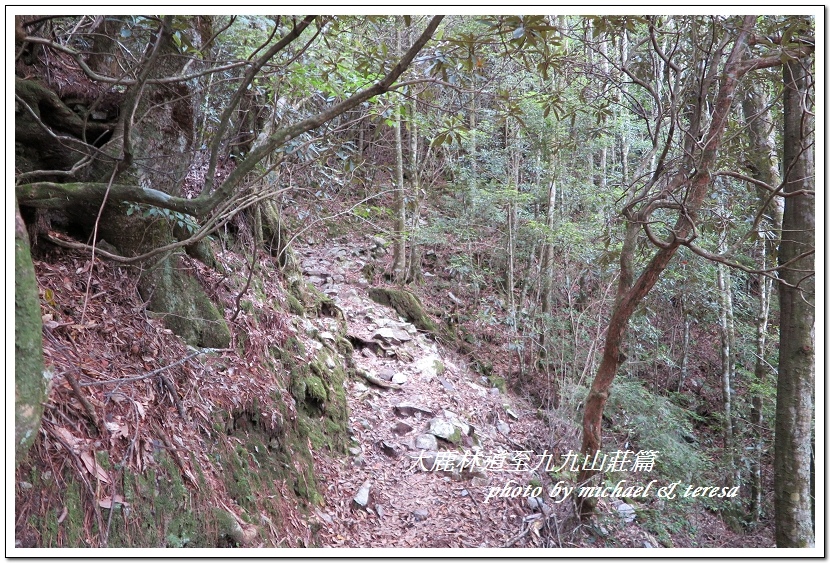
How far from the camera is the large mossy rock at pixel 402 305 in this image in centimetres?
833

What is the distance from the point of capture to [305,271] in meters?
8.28

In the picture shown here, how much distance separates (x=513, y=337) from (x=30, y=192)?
23.4ft

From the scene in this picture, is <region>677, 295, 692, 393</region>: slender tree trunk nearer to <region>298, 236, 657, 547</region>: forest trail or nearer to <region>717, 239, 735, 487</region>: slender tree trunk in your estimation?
<region>717, 239, 735, 487</region>: slender tree trunk

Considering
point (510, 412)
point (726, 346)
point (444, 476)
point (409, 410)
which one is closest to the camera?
point (444, 476)

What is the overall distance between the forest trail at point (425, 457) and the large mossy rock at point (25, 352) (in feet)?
7.88

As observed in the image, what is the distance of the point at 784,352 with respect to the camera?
342 centimetres

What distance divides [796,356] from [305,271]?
6765 mm

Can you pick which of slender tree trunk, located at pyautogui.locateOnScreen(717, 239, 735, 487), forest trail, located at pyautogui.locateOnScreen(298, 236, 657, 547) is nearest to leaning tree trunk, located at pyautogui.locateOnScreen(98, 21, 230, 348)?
forest trail, located at pyautogui.locateOnScreen(298, 236, 657, 547)

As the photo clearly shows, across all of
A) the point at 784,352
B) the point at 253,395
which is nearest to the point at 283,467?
the point at 253,395

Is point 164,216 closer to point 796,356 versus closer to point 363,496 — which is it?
point 363,496

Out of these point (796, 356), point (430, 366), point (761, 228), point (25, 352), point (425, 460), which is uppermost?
point (761, 228)

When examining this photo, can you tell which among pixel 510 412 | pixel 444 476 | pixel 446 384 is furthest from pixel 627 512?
pixel 446 384

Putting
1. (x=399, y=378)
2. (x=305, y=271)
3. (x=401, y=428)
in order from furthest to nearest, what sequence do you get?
(x=305, y=271)
(x=399, y=378)
(x=401, y=428)

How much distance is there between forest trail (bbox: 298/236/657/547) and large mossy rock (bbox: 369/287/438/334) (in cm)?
41
